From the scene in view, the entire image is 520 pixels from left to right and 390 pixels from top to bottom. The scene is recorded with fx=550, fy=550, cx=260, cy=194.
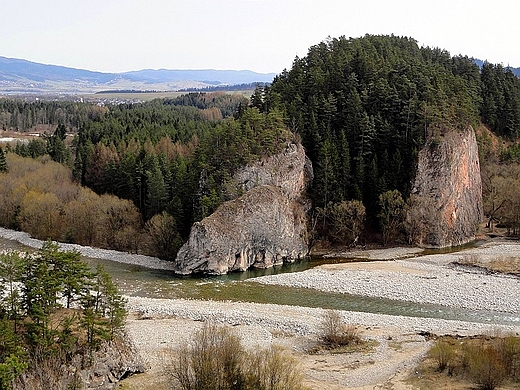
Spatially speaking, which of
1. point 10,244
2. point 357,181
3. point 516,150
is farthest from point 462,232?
point 10,244

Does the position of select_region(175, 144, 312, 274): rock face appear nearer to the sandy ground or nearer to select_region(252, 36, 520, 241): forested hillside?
select_region(252, 36, 520, 241): forested hillside

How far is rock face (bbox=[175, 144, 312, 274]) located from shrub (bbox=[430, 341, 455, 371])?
28.5 meters

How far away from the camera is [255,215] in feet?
199

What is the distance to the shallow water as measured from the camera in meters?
43.6

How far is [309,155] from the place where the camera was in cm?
7269

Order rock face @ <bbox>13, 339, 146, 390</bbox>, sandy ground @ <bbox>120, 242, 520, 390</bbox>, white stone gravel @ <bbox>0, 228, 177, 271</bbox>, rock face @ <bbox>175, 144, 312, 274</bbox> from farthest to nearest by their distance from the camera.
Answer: white stone gravel @ <bbox>0, 228, 177, 271</bbox> → rock face @ <bbox>175, 144, 312, 274</bbox> → sandy ground @ <bbox>120, 242, 520, 390</bbox> → rock face @ <bbox>13, 339, 146, 390</bbox>

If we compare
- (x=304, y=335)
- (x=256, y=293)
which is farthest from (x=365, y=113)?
(x=304, y=335)

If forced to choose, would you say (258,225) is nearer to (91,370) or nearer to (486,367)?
(91,370)

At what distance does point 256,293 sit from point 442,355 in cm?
2115

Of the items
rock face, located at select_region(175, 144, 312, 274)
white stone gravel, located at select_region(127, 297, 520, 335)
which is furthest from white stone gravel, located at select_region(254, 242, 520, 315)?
white stone gravel, located at select_region(127, 297, 520, 335)

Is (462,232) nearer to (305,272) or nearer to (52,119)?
(305,272)

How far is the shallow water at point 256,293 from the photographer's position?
43594 mm

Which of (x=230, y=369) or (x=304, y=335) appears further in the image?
(x=304, y=335)

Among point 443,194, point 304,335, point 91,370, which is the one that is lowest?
point 304,335
